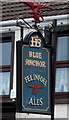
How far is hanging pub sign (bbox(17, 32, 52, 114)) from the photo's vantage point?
33.0 ft

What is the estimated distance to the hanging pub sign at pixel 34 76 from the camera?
10047mm

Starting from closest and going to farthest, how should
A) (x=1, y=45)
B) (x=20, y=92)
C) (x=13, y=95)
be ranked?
(x=20, y=92) < (x=13, y=95) < (x=1, y=45)

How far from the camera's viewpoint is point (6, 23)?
43.3 ft

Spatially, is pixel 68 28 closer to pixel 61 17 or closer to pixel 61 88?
pixel 61 17

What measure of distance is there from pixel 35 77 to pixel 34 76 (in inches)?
1.1

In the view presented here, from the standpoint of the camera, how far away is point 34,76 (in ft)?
33.7

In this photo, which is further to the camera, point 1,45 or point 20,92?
point 1,45

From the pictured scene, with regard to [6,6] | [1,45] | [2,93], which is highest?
[6,6]

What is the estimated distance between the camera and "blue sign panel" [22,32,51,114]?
1010 cm

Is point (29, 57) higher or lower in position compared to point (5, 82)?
higher

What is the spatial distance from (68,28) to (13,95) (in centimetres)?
208

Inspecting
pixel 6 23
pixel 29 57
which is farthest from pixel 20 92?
pixel 6 23

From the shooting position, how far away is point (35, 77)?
10281 millimetres

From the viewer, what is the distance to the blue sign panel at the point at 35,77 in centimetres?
1010
